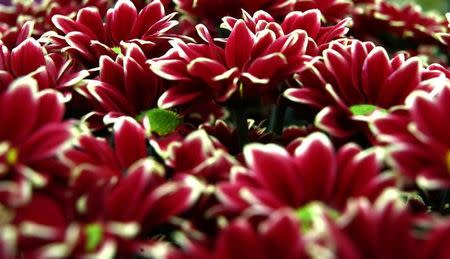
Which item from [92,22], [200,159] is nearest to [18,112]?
[200,159]

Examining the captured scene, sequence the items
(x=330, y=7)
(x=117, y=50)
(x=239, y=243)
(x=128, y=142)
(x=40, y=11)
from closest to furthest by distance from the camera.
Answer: (x=239, y=243) → (x=128, y=142) → (x=117, y=50) → (x=330, y=7) → (x=40, y=11)

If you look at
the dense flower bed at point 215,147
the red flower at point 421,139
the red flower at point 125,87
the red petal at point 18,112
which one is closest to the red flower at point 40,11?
the dense flower bed at point 215,147

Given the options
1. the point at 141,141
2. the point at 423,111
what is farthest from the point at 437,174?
the point at 141,141

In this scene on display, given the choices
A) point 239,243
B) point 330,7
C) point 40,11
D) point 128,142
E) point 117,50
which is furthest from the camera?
point 40,11

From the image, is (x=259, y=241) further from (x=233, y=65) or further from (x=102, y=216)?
(x=233, y=65)

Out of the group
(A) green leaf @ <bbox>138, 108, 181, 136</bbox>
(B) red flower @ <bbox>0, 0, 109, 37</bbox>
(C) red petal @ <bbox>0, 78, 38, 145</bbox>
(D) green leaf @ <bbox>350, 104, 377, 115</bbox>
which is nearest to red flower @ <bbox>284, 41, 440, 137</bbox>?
(D) green leaf @ <bbox>350, 104, 377, 115</bbox>

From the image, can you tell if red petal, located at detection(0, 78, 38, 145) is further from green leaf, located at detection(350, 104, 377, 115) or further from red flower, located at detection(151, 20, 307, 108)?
green leaf, located at detection(350, 104, 377, 115)

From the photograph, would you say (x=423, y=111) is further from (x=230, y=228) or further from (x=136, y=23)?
(x=136, y=23)
